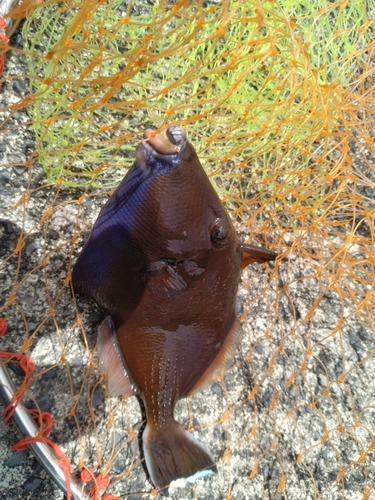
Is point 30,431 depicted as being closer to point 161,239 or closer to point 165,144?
point 161,239

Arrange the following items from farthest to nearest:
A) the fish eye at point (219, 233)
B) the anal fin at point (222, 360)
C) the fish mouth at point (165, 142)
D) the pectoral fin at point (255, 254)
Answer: the anal fin at point (222, 360)
the pectoral fin at point (255, 254)
the fish eye at point (219, 233)
the fish mouth at point (165, 142)

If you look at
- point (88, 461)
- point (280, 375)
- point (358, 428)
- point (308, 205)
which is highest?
point (308, 205)

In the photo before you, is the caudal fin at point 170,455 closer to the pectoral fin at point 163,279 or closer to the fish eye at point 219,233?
the pectoral fin at point 163,279

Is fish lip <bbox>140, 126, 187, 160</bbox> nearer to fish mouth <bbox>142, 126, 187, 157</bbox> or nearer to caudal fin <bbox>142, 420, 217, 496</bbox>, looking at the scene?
fish mouth <bbox>142, 126, 187, 157</bbox>

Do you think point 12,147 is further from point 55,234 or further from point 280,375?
point 280,375

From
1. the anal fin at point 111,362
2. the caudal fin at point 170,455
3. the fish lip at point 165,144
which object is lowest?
the caudal fin at point 170,455

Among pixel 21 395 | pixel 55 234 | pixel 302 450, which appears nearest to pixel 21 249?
pixel 55 234

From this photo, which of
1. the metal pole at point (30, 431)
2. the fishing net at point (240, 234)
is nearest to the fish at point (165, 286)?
the fishing net at point (240, 234)
